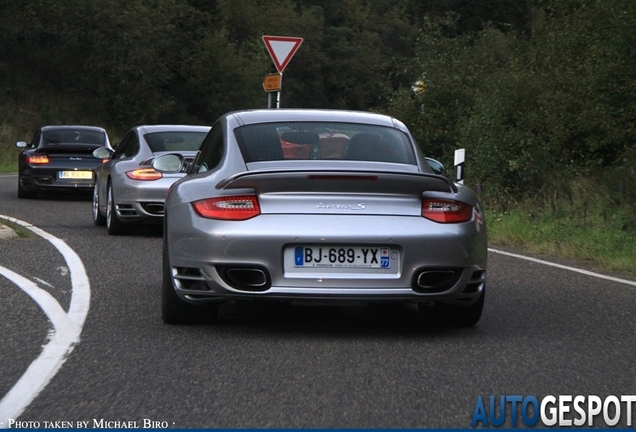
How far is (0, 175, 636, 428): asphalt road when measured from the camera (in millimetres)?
5375

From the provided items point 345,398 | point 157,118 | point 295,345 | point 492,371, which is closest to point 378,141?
point 295,345

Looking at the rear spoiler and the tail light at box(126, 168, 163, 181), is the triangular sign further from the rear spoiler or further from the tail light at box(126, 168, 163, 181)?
the rear spoiler

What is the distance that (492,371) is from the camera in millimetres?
6367

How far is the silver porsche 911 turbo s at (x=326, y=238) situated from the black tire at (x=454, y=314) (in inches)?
3.6

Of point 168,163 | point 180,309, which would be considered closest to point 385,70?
point 168,163

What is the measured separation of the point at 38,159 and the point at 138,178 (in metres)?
7.23

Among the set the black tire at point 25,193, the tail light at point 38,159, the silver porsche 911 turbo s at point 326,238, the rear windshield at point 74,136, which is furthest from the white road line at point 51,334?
the rear windshield at point 74,136

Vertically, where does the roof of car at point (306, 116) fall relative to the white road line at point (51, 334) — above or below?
above

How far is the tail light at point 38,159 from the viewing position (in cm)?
2122

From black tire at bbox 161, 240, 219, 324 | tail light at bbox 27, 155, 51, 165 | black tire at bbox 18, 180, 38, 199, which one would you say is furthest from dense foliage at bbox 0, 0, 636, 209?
black tire at bbox 161, 240, 219, 324

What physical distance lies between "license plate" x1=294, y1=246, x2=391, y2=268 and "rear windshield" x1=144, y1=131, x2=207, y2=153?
8.32m

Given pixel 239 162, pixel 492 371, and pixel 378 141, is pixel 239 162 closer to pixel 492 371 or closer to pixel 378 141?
pixel 378 141

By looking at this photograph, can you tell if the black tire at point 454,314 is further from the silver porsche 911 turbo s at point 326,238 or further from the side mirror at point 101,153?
the side mirror at point 101,153

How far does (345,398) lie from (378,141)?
282 centimetres
